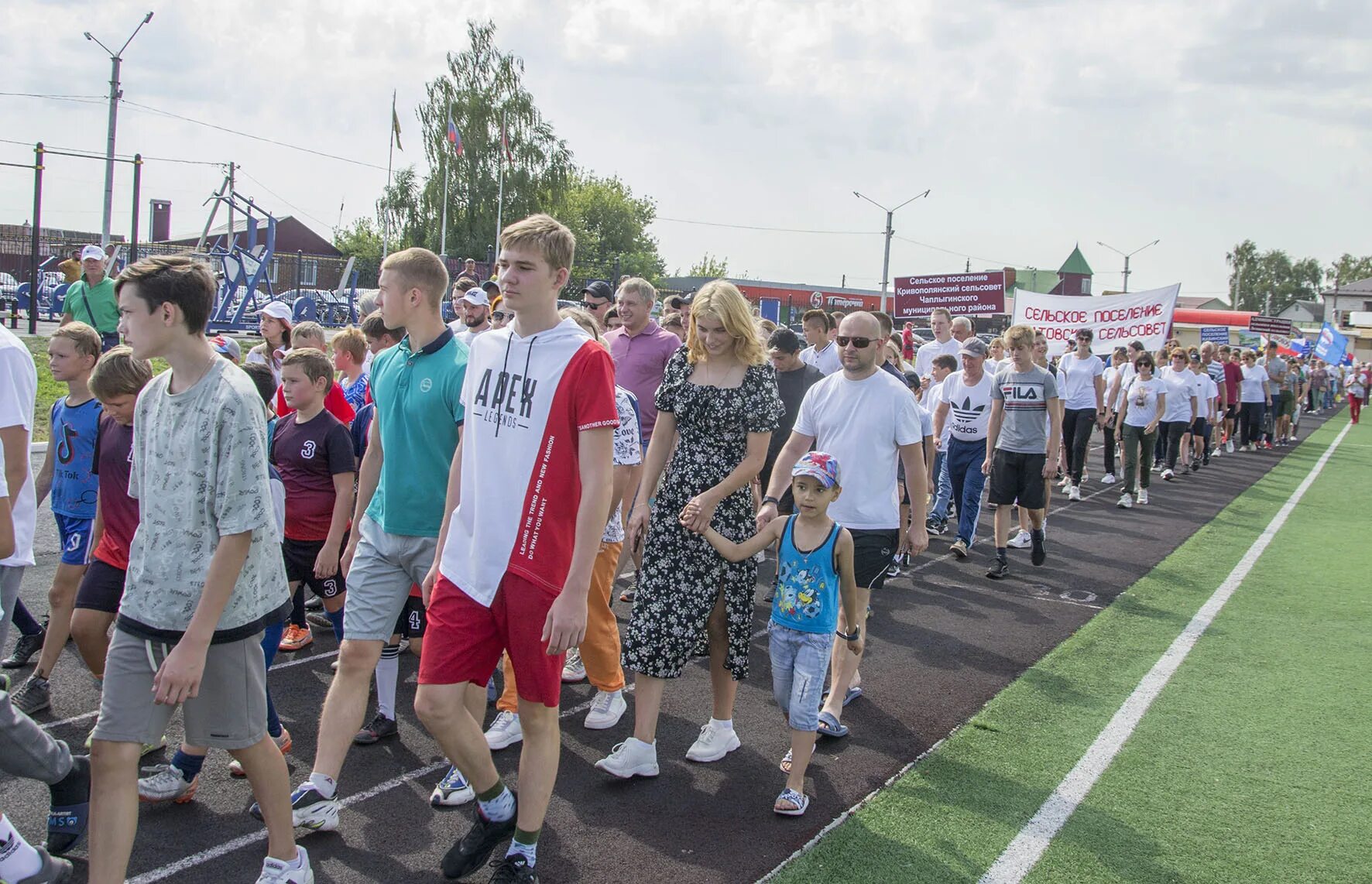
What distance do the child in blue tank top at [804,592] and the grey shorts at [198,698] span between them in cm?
189

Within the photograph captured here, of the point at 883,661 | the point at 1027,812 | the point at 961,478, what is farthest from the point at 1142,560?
the point at 1027,812

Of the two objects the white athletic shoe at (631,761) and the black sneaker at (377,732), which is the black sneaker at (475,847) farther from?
the black sneaker at (377,732)

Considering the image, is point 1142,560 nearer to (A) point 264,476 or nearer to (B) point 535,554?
(B) point 535,554

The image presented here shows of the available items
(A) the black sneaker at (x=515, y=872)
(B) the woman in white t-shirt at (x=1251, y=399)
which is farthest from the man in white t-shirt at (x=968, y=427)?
(B) the woman in white t-shirt at (x=1251, y=399)

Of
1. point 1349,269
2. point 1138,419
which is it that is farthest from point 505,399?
point 1349,269

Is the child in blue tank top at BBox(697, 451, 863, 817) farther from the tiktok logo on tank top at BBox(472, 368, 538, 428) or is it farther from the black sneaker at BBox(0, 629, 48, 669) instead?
the black sneaker at BBox(0, 629, 48, 669)

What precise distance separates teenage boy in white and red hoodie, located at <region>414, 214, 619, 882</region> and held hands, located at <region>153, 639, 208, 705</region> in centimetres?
69

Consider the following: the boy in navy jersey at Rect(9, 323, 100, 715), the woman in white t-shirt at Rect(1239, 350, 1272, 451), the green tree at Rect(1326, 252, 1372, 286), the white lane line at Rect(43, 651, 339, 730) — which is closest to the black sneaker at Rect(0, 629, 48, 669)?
the boy in navy jersey at Rect(9, 323, 100, 715)

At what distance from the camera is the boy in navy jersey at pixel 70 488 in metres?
4.92

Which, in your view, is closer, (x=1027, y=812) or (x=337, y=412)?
(x=1027, y=812)

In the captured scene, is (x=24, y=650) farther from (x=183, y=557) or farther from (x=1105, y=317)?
(x=1105, y=317)

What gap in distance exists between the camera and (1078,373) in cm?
1323

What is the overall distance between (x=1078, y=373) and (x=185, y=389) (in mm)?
12020

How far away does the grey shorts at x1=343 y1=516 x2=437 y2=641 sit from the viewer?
3893 mm
